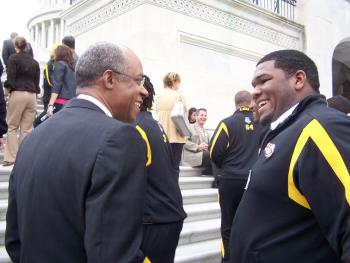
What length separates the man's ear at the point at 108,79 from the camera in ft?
A: 5.44

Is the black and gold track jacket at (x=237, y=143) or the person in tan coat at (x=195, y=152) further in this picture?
the person in tan coat at (x=195, y=152)

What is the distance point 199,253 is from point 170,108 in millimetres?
2489

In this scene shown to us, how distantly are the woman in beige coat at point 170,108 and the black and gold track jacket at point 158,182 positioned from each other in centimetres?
313

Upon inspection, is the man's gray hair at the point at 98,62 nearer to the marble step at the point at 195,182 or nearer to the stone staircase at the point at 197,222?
the stone staircase at the point at 197,222

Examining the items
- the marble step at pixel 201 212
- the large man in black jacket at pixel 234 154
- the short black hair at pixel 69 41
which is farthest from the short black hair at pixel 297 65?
the short black hair at pixel 69 41

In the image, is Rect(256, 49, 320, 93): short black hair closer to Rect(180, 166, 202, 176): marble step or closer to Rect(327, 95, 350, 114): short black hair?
Rect(327, 95, 350, 114): short black hair

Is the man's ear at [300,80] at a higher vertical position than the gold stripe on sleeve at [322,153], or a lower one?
higher

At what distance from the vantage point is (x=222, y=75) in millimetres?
10430

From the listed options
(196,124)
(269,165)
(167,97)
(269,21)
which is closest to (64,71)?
(167,97)

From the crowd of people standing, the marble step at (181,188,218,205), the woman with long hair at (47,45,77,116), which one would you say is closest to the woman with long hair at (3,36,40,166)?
A: the woman with long hair at (47,45,77,116)

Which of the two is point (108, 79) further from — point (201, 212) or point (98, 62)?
point (201, 212)

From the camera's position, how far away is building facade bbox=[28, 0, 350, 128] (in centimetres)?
906

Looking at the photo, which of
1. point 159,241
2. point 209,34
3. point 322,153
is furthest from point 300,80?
point 209,34

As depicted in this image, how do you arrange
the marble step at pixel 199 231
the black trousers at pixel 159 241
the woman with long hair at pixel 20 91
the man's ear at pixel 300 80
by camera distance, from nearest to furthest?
1. the man's ear at pixel 300 80
2. the black trousers at pixel 159 241
3. the marble step at pixel 199 231
4. the woman with long hair at pixel 20 91
